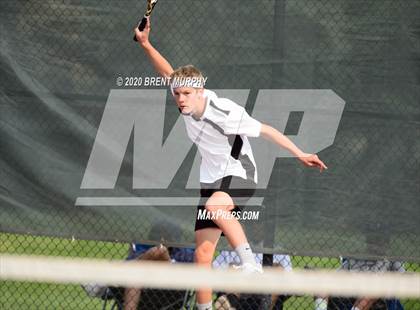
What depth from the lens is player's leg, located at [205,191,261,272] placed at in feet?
22.0

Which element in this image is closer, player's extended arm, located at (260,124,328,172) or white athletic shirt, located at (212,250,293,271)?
player's extended arm, located at (260,124,328,172)

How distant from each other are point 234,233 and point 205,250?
8.7 inches

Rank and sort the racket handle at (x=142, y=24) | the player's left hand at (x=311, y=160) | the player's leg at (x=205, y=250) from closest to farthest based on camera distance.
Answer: the player's left hand at (x=311, y=160) → the player's leg at (x=205, y=250) → the racket handle at (x=142, y=24)

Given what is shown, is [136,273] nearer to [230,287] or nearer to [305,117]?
[230,287]

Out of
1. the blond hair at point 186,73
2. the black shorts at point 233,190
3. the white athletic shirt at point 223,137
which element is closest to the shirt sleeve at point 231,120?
the white athletic shirt at point 223,137

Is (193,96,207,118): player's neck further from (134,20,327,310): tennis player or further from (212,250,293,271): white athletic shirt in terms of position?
(212,250,293,271): white athletic shirt

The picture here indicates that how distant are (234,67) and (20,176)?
5.38 ft

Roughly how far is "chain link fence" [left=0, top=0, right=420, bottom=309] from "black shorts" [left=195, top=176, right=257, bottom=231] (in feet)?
0.48

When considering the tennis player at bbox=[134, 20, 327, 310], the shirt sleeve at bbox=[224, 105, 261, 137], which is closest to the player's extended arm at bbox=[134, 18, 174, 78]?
the tennis player at bbox=[134, 20, 327, 310]

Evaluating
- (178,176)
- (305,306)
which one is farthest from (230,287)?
(305,306)

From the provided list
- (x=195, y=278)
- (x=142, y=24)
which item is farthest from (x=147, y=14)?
(x=195, y=278)

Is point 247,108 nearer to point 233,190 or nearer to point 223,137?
point 223,137

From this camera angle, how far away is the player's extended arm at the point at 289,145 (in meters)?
6.56

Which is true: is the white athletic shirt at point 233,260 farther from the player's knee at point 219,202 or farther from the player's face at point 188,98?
the player's face at point 188,98
